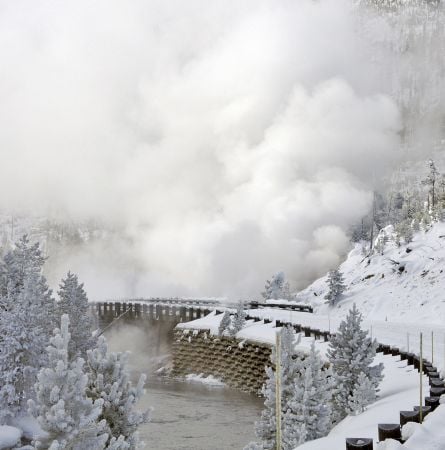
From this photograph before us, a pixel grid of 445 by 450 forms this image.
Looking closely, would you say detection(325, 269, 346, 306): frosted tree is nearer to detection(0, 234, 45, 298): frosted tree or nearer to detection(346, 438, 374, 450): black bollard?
detection(0, 234, 45, 298): frosted tree

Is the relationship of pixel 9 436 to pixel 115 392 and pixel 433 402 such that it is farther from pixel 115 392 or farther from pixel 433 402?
pixel 433 402

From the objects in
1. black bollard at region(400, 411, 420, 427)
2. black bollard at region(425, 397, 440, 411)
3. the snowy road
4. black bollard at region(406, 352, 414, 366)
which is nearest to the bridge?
the snowy road

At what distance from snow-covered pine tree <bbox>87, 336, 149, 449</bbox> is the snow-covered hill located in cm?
4408

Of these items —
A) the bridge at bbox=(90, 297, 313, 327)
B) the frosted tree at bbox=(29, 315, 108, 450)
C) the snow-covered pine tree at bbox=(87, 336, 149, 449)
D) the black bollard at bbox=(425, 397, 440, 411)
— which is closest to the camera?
the frosted tree at bbox=(29, 315, 108, 450)

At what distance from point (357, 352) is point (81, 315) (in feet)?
53.2

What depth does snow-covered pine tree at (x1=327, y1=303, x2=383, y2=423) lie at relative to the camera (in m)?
23.8

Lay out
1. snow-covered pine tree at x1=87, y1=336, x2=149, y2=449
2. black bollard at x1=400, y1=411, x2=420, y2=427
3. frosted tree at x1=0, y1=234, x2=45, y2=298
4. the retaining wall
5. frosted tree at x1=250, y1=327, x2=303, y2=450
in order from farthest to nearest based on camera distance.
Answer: the retaining wall < frosted tree at x1=0, y1=234, x2=45, y2=298 < frosted tree at x1=250, y1=327, x2=303, y2=450 < snow-covered pine tree at x1=87, y1=336, x2=149, y2=449 < black bollard at x1=400, y1=411, x2=420, y2=427

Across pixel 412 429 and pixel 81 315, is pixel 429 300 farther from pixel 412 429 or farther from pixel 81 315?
pixel 412 429

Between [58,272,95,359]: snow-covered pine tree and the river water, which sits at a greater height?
[58,272,95,359]: snow-covered pine tree

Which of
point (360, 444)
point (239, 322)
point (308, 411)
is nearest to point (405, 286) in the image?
point (239, 322)

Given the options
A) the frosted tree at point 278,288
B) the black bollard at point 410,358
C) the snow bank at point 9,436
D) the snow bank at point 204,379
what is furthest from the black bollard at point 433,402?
the frosted tree at point 278,288

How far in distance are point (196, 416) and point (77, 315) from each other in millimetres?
10891

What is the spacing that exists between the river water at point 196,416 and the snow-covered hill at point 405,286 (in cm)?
2046

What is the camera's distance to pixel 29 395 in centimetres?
2970
